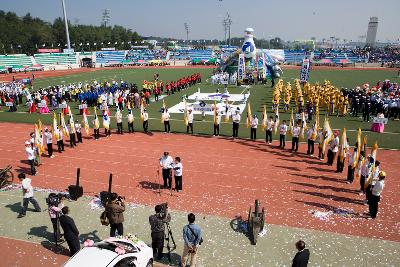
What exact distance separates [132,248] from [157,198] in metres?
4.79

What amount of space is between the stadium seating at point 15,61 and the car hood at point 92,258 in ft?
227

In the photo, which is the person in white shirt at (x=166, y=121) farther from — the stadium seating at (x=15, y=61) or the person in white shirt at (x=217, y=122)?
the stadium seating at (x=15, y=61)

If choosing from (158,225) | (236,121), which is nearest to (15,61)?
(236,121)

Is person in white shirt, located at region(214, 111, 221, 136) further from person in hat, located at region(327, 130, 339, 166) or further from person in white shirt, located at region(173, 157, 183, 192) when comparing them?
person in white shirt, located at region(173, 157, 183, 192)

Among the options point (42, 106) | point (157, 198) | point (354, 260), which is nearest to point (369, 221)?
point (354, 260)

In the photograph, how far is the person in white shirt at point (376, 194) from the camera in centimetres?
1030

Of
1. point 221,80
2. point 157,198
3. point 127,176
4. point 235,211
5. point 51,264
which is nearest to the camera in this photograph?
point 51,264

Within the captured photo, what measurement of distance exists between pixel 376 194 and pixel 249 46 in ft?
114

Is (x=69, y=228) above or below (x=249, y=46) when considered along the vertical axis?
below

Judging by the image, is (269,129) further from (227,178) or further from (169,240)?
(169,240)

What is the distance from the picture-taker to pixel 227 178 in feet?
46.9

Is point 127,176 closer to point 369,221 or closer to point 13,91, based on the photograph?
point 369,221

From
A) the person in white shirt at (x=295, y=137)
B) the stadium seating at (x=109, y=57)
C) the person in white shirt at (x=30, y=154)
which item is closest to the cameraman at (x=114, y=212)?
the person in white shirt at (x=30, y=154)

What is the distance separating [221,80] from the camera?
140ft
